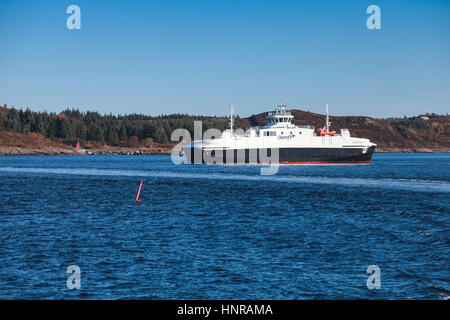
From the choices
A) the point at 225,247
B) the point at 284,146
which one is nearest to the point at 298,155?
the point at 284,146

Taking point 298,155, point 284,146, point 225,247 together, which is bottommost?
point 225,247

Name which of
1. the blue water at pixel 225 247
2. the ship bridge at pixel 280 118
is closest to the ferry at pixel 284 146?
the ship bridge at pixel 280 118

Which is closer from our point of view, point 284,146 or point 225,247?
point 225,247

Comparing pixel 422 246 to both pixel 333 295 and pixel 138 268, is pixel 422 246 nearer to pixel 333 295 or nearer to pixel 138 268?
pixel 333 295

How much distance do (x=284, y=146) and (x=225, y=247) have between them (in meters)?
73.0

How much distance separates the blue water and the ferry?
174ft

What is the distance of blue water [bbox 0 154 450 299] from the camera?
14039 millimetres

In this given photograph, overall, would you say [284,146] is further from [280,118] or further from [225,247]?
[225,247]

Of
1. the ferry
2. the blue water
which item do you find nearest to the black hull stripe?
the ferry

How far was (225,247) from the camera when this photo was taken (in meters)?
19.7

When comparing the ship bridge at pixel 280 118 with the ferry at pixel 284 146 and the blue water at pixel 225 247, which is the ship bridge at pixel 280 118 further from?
the blue water at pixel 225 247

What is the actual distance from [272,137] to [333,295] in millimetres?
79286

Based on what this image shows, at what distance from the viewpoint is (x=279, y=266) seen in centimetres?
1650

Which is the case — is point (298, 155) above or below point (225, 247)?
above
